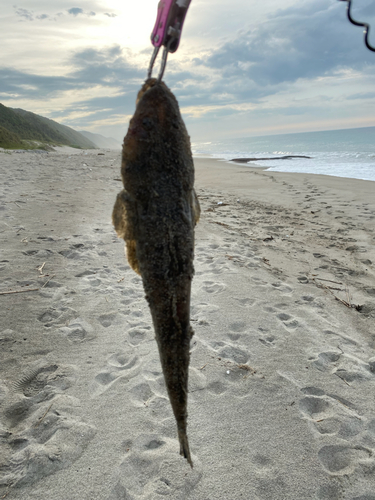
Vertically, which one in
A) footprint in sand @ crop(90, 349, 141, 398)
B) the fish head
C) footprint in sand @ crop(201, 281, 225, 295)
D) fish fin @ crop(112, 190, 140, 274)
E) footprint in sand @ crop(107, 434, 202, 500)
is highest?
the fish head

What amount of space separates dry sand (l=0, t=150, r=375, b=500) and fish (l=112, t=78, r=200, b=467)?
1523 mm

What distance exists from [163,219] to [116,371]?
2.69m

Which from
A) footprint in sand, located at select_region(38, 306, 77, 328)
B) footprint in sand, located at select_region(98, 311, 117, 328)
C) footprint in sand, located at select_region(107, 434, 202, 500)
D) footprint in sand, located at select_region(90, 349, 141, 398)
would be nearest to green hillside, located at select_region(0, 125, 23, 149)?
footprint in sand, located at select_region(38, 306, 77, 328)

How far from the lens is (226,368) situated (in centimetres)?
361

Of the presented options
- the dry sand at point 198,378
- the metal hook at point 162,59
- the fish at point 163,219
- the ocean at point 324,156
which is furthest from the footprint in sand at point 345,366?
the ocean at point 324,156

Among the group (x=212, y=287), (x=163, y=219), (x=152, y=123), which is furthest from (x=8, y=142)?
(x=163, y=219)

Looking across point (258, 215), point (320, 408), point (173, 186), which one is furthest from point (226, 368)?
point (258, 215)

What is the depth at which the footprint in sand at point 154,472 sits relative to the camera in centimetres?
245

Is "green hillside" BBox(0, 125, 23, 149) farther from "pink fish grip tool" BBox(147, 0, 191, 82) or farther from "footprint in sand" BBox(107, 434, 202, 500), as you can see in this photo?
"pink fish grip tool" BBox(147, 0, 191, 82)

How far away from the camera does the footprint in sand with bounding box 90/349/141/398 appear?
3301mm

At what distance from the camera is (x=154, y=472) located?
2584 mm

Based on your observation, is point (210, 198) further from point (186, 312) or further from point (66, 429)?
point (186, 312)

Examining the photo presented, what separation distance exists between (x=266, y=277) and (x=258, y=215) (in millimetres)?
4870

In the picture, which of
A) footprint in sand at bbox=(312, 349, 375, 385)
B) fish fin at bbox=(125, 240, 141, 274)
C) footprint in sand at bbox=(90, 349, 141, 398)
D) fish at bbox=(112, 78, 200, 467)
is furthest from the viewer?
footprint in sand at bbox=(312, 349, 375, 385)
